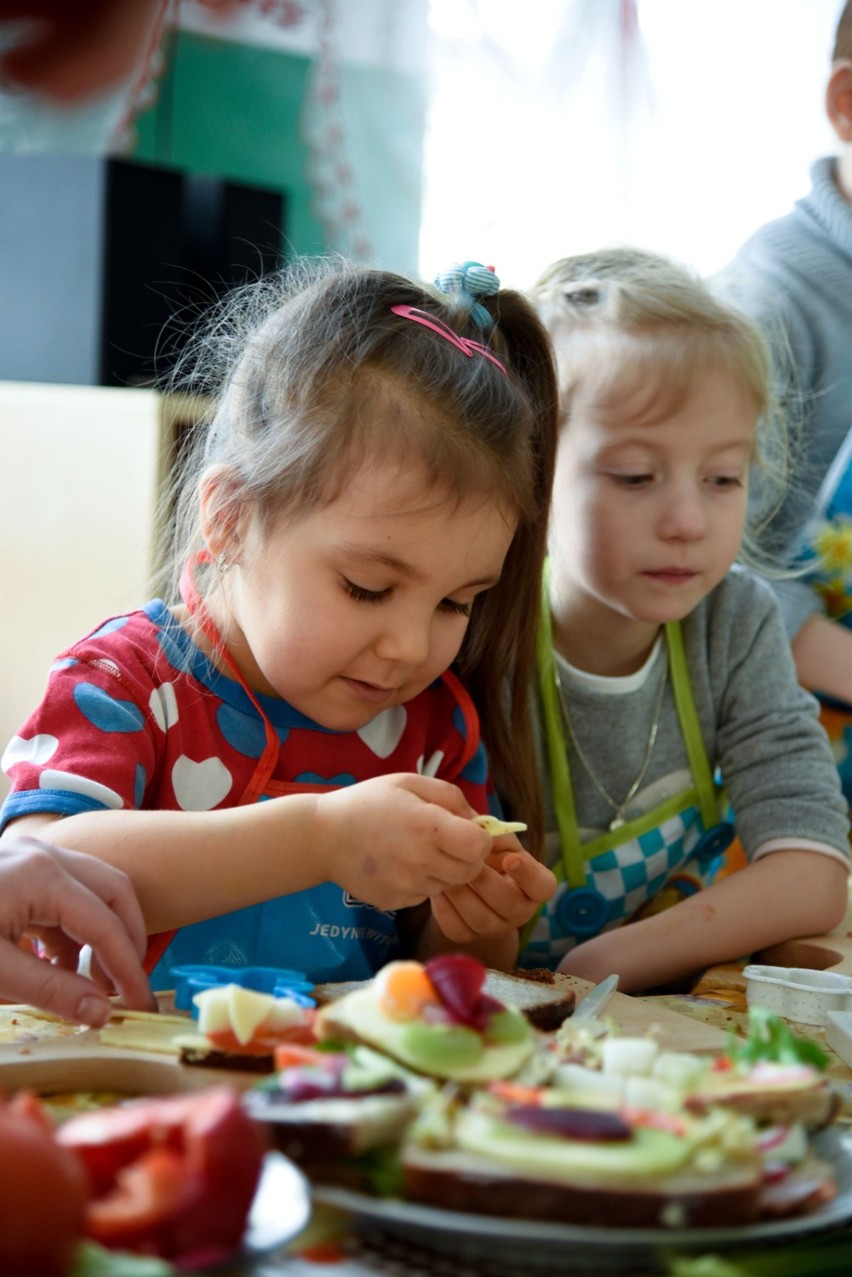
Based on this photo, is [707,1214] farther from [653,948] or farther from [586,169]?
[586,169]

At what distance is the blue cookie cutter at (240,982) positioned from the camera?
868 mm

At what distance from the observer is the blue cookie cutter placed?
868 mm

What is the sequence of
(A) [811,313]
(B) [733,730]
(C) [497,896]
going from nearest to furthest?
(C) [497,896] < (B) [733,730] < (A) [811,313]

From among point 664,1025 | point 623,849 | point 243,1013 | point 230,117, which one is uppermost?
point 230,117

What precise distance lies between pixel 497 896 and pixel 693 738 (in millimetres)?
558

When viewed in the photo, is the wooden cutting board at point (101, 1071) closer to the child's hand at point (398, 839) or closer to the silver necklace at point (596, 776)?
the child's hand at point (398, 839)

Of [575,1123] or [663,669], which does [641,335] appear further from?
[575,1123]

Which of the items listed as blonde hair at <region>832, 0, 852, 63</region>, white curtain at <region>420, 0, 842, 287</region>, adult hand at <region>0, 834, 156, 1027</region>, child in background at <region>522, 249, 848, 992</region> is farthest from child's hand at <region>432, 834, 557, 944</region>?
white curtain at <region>420, 0, 842, 287</region>

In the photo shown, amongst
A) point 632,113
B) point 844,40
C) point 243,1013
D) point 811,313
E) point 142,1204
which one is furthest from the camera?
point 632,113

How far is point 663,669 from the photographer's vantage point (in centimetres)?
160

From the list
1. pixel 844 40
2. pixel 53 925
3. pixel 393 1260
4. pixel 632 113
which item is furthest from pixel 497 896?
pixel 632 113

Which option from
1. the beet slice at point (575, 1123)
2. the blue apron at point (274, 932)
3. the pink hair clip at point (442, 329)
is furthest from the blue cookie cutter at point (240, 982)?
the pink hair clip at point (442, 329)

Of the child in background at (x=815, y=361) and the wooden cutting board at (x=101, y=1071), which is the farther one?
the child in background at (x=815, y=361)

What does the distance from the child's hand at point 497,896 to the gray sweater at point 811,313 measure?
3.44 feet
